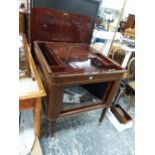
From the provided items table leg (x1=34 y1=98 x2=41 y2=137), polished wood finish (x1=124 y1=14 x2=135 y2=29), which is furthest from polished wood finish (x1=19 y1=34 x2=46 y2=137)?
polished wood finish (x1=124 y1=14 x2=135 y2=29)

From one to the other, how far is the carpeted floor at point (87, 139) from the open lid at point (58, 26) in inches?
35.9

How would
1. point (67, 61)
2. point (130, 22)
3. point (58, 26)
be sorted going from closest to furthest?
point (67, 61)
point (58, 26)
point (130, 22)

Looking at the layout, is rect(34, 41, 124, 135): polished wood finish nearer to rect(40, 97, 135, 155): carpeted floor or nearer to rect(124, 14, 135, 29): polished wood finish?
rect(40, 97, 135, 155): carpeted floor

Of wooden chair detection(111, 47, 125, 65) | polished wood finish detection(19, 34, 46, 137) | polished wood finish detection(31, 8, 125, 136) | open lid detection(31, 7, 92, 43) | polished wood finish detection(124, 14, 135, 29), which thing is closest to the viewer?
polished wood finish detection(19, 34, 46, 137)

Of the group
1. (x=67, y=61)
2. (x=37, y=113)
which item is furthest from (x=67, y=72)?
(x=37, y=113)

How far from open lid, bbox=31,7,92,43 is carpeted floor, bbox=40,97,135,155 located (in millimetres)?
913

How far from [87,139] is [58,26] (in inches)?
46.2

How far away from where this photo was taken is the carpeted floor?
137 centimetres

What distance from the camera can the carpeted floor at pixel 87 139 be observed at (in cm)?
137

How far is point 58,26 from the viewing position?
4.62 ft

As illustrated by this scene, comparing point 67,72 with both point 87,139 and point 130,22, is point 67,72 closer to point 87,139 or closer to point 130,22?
point 87,139

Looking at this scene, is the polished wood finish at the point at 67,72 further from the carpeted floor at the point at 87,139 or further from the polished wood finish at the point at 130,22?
the polished wood finish at the point at 130,22

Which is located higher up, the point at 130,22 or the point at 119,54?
the point at 130,22
